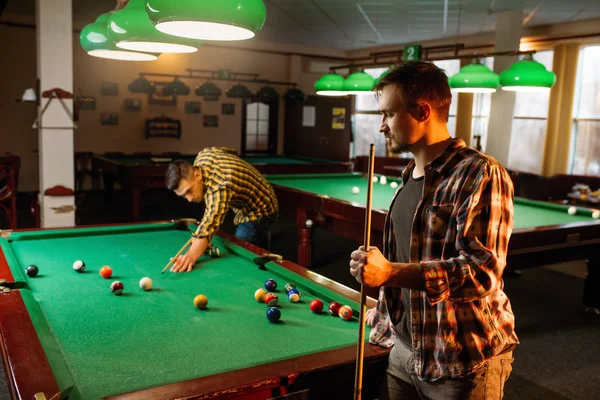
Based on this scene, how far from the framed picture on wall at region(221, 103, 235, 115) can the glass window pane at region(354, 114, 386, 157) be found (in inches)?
98.5

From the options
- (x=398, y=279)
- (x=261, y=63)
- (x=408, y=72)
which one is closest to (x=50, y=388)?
(x=398, y=279)

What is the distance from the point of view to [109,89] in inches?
387

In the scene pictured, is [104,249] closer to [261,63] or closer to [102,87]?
[102,87]

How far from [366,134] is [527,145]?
12.1 feet

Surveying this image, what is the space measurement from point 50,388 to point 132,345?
0.38 metres

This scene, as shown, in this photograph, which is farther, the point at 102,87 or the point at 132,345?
the point at 102,87

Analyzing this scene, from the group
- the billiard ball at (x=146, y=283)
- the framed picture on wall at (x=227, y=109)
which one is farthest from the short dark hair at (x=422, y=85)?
the framed picture on wall at (x=227, y=109)

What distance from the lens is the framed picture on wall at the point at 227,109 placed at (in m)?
11.1

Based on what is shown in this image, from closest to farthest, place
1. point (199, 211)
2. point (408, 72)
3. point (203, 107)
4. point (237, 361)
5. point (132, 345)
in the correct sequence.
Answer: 1. point (408, 72)
2. point (237, 361)
3. point (132, 345)
4. point (199, 211)
5. point (203, 107)

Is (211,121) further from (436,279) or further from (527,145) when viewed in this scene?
(436,279)

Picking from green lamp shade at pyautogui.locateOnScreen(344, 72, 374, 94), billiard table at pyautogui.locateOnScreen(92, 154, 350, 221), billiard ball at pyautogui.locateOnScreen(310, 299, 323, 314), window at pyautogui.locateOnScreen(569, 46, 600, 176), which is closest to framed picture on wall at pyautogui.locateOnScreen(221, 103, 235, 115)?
billiard table at pyautogui.locateOnScreen(92, 154, 350, 221)

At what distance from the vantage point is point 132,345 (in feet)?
5.61

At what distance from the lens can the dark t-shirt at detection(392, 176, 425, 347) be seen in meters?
1.53

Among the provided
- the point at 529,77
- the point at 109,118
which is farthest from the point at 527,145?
the point at 109,118
